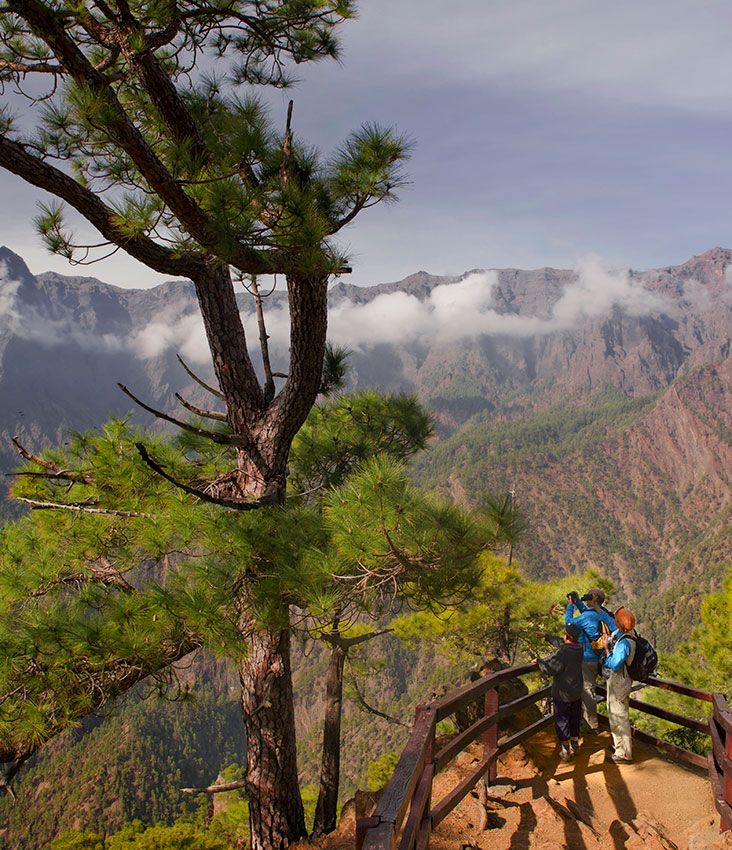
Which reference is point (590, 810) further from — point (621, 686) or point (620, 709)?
point (621, 686)

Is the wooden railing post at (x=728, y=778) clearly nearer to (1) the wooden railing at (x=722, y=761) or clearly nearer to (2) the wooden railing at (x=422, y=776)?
(1) the wooden railing at (x=722, y=761)

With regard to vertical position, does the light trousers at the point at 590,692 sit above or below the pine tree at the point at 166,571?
below

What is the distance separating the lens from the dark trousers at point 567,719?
4.70 metres

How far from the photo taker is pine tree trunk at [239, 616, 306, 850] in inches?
182

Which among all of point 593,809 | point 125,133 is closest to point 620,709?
point 593,809

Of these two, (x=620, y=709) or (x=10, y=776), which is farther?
(x=620, y=709)

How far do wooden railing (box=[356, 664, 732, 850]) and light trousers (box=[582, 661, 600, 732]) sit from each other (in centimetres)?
15

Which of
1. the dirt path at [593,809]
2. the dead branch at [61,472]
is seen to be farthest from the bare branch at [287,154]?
the dirt path at [593,809]

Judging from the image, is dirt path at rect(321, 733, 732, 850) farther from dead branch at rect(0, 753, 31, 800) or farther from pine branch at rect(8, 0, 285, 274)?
pine branch at rect(8, 0, 285, 274)

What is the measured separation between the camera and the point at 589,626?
486 centimetres

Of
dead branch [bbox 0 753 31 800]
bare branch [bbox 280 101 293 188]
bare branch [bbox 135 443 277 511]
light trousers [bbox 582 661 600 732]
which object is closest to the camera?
bare branch [bbox 280 101 293 188]

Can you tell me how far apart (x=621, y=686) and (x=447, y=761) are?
199cm

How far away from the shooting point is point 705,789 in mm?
4090

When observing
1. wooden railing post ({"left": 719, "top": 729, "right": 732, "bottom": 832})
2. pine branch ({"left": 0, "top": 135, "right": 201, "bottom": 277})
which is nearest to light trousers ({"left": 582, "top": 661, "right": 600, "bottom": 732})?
wooden railing post ({"left": 719, "top": 729, "right": 732, "bottom": 832})
